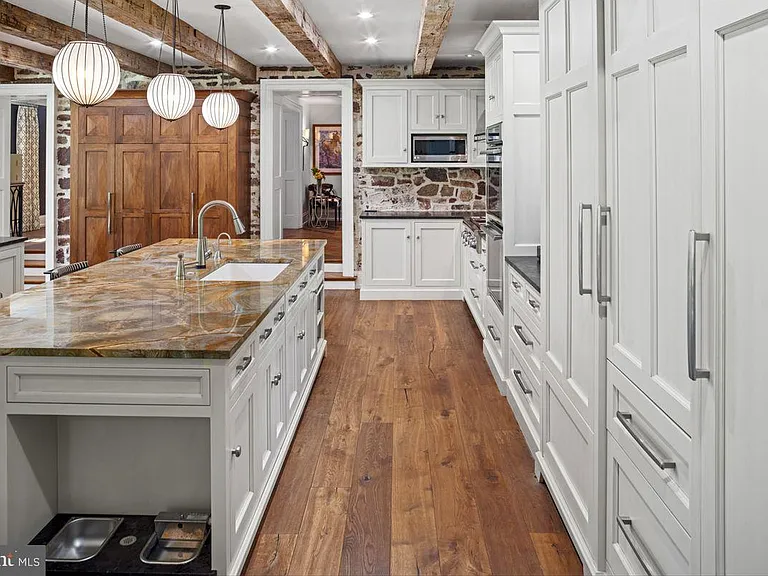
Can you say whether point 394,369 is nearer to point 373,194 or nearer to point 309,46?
point 309,46

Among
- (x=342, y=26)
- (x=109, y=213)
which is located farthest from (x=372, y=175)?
(x=109, y=213)

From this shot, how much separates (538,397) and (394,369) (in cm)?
184

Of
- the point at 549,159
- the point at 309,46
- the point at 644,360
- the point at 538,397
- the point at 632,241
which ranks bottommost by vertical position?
the point at 538,397

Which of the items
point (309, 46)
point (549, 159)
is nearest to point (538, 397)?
point (549, 159)

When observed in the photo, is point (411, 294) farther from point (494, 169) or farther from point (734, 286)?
point (734, 286)

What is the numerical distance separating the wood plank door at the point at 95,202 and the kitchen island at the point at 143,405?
16.2 ft

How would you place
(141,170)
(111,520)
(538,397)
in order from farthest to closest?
(141,170) → (538,397) → (111,520)

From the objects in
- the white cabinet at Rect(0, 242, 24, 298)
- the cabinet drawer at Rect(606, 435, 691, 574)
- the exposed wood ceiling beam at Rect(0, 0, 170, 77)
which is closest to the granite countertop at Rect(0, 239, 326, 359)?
the cabinet drawer at Rect(606, 435, 691, 574)

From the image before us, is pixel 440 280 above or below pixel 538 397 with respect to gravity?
above

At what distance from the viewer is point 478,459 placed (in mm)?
3508

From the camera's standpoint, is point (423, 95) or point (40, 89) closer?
point (423, 95)

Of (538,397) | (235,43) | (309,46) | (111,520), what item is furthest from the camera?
(235,43)

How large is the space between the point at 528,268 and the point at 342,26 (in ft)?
10.7

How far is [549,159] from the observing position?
3008mm
